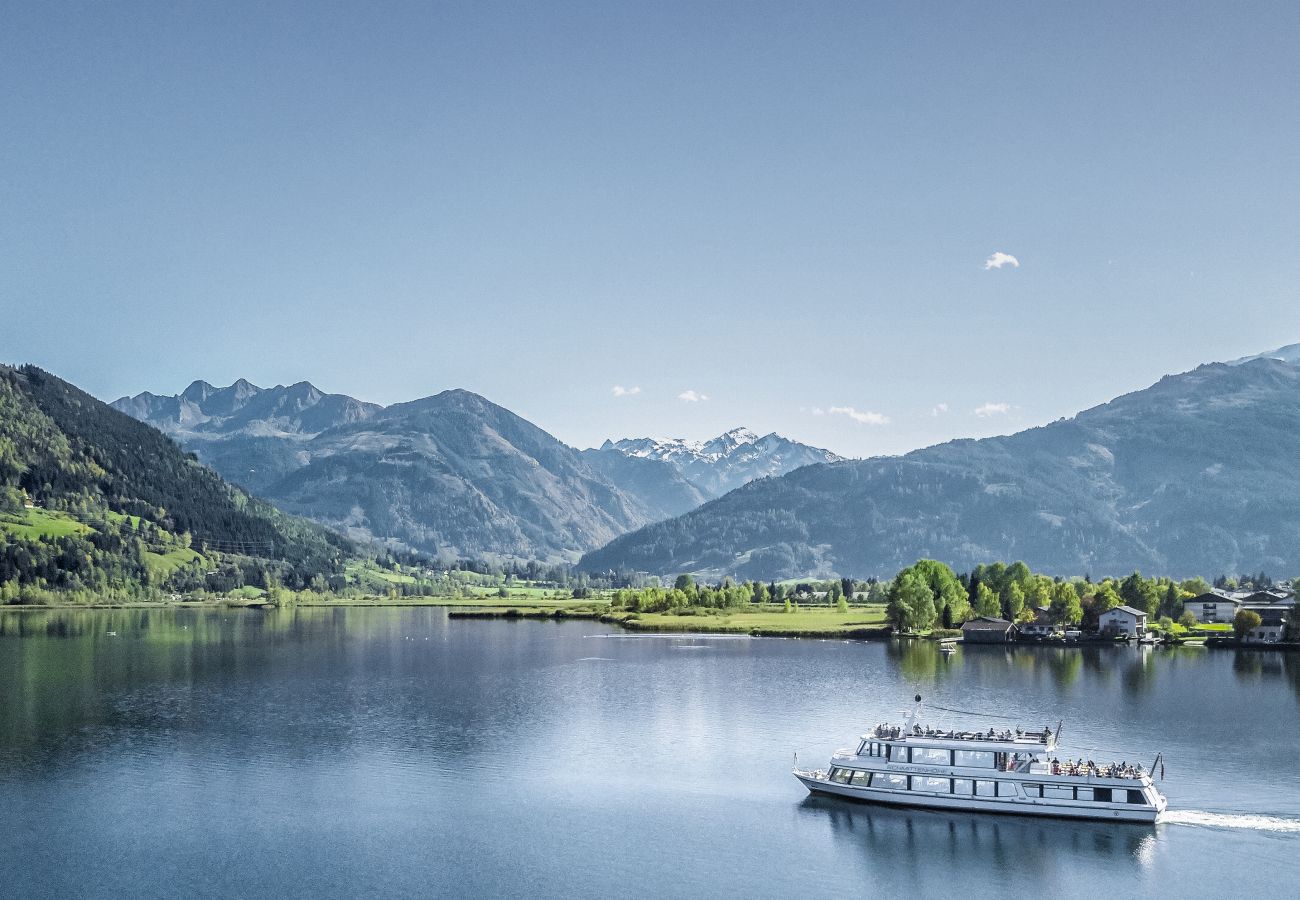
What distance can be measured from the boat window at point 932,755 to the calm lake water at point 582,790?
441 cm

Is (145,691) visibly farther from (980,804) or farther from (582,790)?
(980,804)

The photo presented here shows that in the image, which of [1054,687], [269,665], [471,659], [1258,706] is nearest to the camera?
[1258,706]

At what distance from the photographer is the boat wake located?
75062 millimetres

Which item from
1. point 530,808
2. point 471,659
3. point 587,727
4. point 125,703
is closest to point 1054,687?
point 587,727

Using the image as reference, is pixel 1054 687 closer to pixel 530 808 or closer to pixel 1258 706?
pixel 1258 706

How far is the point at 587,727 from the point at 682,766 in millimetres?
21870

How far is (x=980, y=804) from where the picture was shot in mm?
82250

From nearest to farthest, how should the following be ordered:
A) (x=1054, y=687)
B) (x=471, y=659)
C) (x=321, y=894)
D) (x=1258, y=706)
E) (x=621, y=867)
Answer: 1. (x=321, y=894)
2. (x=621, y=867)
3. (x=1258, y=706)
4. (x=1054, y=687)
5. (x=471, y=659)

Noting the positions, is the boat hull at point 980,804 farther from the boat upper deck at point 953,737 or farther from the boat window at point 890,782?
the boat upper deck at point 953,737

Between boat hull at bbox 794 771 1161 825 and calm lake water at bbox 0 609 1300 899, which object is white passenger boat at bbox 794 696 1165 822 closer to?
boat hull at bbox 794 771 1161 825

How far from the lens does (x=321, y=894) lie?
64.9m

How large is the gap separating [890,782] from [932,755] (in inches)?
151

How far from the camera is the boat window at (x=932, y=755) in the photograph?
8488cm

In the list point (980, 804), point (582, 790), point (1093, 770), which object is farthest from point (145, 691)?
point (1093, 770)
